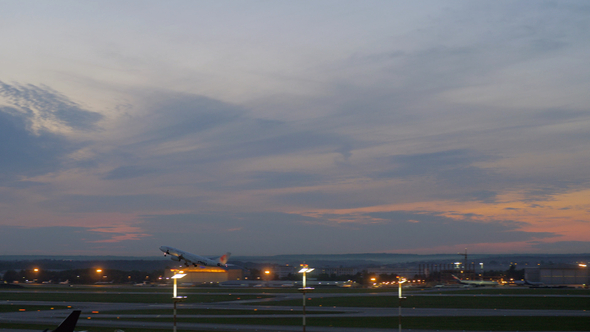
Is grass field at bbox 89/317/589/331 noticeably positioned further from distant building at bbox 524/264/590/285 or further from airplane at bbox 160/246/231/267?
distant building at bbox 524/264/590/285

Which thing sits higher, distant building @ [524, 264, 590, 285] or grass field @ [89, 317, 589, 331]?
grass field @ [89, 317, 589, 331]

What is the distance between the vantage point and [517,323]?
5072 centimetres

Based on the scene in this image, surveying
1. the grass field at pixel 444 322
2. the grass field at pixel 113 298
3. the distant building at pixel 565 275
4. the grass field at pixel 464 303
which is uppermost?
the grass field at pixel 444 322

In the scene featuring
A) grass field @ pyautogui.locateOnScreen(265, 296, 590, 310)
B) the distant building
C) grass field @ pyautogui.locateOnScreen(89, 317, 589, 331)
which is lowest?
the distant building

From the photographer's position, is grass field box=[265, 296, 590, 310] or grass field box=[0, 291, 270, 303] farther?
grass field box=[0, 291, 270, 303]

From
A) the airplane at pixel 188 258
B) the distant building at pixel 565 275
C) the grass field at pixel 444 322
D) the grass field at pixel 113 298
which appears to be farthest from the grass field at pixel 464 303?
the distant building at pixel 565 275

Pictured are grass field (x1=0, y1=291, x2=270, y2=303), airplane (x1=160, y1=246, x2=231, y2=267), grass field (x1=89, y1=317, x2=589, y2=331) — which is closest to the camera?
grass field (x1=89, y1=317, x2=589, y2=331)

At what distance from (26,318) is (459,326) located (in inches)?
1824

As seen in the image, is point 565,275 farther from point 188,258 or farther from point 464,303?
point 188,258

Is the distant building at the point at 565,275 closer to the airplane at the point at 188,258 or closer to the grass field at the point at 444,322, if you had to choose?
the airplane at the point at 188,258

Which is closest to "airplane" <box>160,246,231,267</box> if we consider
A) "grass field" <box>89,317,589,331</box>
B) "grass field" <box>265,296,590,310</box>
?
"grass field" <box>265,296,590,310</box>

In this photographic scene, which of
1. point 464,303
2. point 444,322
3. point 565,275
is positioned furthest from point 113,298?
point 565,275

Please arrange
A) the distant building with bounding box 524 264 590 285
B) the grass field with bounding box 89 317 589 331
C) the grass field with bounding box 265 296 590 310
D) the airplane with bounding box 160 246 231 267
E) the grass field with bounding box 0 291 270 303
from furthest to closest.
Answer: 1. the distant building with bounding box 524 264 590 285
2. the airplane with bounding box 160 246 231 267
3. the grass field with bounding box 0 291 270 303
4. the grass field with bounding box 265 296 590 310
5. the grass field with bounding box 89 317 589 331

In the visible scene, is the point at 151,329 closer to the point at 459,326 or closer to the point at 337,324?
the point at 337,324
